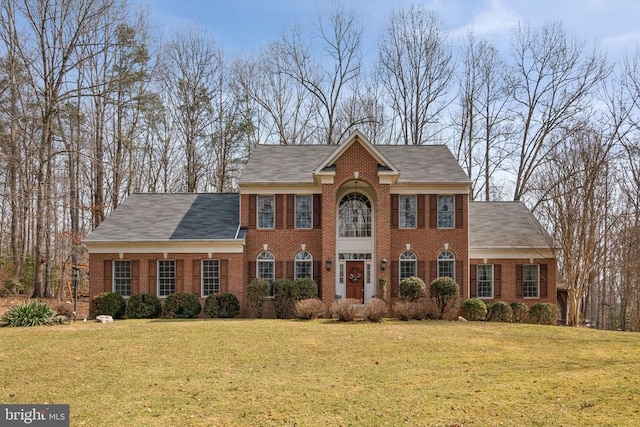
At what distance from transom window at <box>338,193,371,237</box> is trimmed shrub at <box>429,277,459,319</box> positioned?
439 centimetres

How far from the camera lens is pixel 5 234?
42750 mm

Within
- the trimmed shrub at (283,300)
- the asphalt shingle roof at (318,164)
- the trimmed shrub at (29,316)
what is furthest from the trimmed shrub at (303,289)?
the trimmed shrub at (29,316)

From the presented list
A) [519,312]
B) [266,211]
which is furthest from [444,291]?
[266,211]

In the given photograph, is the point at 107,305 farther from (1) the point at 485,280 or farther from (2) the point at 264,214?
(1) the point at 485,280

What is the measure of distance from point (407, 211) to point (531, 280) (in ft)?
22.6

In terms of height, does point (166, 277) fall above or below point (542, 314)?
above

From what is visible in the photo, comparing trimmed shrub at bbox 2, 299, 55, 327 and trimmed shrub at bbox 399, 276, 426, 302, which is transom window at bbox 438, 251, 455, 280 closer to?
trimmed shrub at bbox 399, 276, 426, 302

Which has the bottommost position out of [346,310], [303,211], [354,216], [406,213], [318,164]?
[346,310]

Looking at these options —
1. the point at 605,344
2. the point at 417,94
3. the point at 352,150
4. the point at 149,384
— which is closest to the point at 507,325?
the point at 605,344

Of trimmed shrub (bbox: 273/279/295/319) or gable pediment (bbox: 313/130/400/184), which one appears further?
gable pediment (bbox: 313/130/400/184)

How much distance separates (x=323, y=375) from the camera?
1139 cm

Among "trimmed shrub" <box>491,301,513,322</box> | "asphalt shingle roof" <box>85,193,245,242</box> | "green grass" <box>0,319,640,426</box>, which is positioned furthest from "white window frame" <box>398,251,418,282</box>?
"asphalt shingle roof" <box>85,193,245,242</box>

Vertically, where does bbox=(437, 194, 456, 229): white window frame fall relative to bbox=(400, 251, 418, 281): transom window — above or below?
above

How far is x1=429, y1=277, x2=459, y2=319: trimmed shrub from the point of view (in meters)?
22.4
